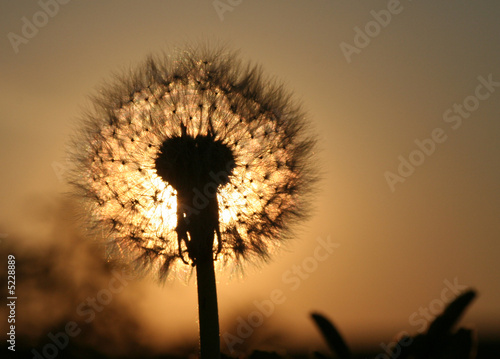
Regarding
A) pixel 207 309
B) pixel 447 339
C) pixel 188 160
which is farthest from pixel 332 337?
pixel 188 160

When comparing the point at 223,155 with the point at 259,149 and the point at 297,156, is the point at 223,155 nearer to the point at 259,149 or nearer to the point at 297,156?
the point at 259,149

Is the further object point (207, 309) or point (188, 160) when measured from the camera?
point (188, 160)

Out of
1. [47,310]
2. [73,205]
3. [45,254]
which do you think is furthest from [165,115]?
[45,254]

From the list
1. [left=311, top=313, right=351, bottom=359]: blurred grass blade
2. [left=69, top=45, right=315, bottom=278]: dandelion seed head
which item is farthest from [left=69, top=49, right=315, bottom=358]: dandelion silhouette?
[left=311, top=313, right=351, bottom=359]: blurred grass blade

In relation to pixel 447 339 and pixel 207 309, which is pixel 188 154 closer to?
pixel 207 309

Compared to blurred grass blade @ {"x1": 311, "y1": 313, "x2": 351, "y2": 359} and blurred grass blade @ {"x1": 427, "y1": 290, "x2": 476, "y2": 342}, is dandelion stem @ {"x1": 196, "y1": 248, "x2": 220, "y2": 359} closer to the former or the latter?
blurred grass blade @ {"x1": 311, "y1": 313, "x2": 351, "y2": 359}

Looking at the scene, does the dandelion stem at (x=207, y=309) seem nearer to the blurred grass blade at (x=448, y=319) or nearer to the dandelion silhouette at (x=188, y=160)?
the dandelion silhouette at (x=188, y=160)

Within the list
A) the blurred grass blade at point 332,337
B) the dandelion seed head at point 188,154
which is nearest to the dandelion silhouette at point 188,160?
the dandelion seed head at point 188,154
